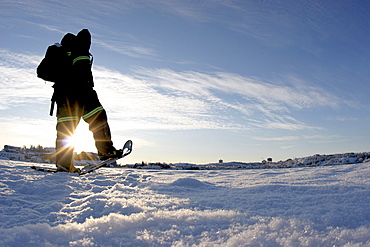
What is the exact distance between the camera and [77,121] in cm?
438

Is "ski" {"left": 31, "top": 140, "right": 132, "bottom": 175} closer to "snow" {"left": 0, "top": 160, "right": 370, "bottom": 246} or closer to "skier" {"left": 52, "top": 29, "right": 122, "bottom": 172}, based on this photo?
"skier" {"left": 52, "top": 29, "right": 122, "bottom": 172}

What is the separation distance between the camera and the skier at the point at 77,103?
425 cm

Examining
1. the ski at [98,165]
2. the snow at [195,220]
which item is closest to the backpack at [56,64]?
the ski at [98,165]

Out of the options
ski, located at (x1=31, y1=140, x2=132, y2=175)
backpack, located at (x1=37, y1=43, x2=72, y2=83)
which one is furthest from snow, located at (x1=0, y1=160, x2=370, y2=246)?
backpack, located at (x1=37, y1=43, x2=72, y2=83)

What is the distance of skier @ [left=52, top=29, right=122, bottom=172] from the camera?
425 cm

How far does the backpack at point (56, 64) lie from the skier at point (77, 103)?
0.08 feet

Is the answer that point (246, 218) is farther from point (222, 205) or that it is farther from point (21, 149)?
point (21, 149)

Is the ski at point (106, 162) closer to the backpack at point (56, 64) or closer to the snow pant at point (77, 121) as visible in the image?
the snow pant at point (77, 121)

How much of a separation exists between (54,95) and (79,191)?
2595mm

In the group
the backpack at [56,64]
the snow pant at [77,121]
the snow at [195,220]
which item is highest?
the backpack at [56,64]

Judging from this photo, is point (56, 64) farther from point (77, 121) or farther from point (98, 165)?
point (98, 165)

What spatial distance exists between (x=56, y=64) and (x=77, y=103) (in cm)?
71

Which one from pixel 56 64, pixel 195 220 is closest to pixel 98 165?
pixel 56 64

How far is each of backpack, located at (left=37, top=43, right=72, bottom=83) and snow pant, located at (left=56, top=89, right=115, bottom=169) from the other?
0.35m
